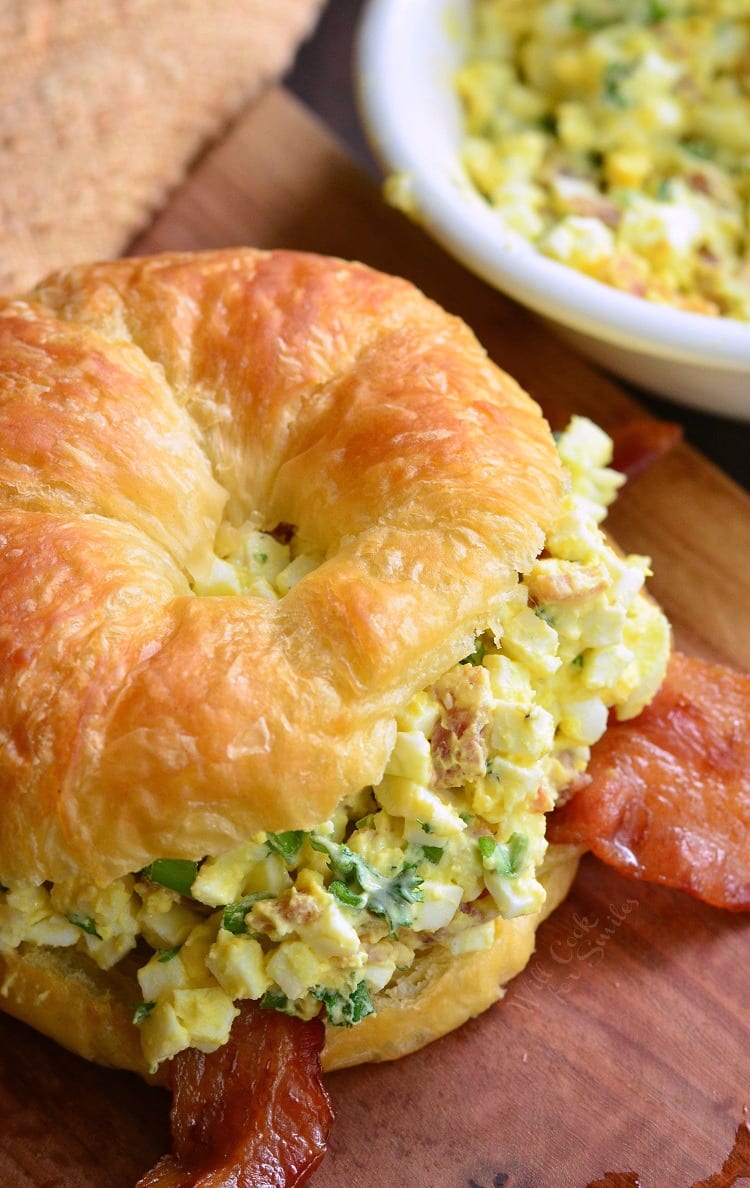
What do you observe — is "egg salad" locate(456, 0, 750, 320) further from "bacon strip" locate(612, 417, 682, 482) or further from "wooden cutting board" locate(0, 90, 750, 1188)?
"wooden cutting board" locate(0, 90, 750, 1188)

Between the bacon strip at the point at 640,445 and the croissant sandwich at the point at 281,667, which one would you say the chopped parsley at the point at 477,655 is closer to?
the croissant sandwich at the point at 281,667

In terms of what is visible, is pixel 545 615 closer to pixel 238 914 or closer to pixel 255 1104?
pixel 238 914

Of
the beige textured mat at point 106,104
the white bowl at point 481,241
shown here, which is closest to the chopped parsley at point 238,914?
the white bowl at point 481,241

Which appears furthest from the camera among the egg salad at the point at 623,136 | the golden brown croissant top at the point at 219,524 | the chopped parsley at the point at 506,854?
the egg salad at the point at 623,136

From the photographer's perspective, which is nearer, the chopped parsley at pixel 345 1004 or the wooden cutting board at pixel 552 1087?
the chopped parsley at pixel 345 1004

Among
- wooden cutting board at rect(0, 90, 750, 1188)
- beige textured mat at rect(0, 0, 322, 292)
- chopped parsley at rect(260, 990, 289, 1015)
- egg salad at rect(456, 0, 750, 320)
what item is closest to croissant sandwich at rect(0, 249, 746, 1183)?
chopped parsley at rect(260, 990, 289, 1015)

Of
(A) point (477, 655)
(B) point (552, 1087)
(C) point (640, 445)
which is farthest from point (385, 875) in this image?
(C) point (640, 445)
